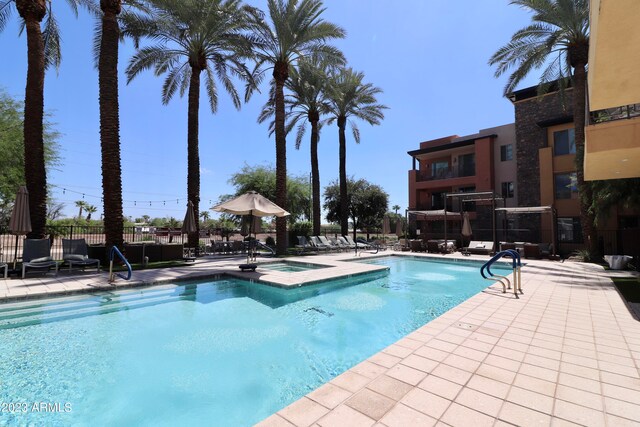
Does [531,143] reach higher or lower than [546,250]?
higher

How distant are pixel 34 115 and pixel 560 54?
23667 millimetres

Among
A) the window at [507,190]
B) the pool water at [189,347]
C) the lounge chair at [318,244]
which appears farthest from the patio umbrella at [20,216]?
the window at [507,190]

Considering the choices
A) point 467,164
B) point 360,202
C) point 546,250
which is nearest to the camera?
point 546,250

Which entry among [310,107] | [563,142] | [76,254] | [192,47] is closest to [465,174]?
[563,142]

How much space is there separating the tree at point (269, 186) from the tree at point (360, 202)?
2643 millimetres

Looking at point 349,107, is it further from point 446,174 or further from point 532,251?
point 532,251

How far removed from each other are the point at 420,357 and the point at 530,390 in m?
1.14

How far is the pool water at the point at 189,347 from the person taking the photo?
3479mm

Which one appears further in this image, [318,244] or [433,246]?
[433,246]

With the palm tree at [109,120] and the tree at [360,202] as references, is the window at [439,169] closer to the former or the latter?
the tree at [360,202]

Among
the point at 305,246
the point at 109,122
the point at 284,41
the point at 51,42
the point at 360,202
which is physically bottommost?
the point at 305,246

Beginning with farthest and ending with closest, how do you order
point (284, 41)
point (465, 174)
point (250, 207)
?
point (465, 174) < point (284, 41) < point (250, 207)

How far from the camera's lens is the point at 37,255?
358 inches

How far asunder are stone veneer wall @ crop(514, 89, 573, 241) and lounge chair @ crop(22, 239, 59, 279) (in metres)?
25.8
